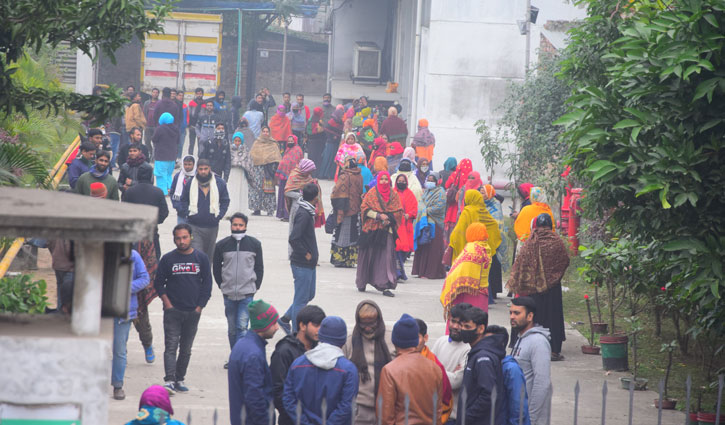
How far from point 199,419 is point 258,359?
1940 mm

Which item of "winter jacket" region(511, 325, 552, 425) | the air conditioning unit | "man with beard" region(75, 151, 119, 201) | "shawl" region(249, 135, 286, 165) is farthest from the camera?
the air conditioning unit

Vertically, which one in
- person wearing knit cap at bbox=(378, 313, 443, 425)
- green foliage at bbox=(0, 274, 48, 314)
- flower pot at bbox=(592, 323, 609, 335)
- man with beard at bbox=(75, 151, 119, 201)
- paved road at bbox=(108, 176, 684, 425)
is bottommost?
paved road at bbox=(108, 176, 684, 425)

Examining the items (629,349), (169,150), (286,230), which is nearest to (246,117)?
(169,150)

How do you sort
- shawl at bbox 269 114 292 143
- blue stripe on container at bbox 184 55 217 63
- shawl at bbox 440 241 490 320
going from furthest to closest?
blue stripe on container at bbox 184 55 217 63, shawl at bbox 269 114 292 143, shawl at bbox 440 241 490 320

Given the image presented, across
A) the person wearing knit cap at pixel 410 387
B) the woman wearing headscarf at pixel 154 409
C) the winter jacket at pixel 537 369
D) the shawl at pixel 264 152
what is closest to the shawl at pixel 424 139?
the shawl at pixel 264 152

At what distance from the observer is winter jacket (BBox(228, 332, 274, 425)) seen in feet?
21.0

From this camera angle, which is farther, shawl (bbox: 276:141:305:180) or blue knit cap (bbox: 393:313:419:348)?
shawl (bbox: 276:141:305:180)

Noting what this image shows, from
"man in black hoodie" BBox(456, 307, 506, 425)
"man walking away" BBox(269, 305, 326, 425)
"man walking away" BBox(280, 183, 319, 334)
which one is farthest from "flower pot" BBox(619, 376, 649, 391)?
"man walking away" BBox(269, 305, 326, 425)

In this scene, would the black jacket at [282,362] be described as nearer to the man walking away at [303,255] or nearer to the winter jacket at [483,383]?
the winter jacket at [483,383]

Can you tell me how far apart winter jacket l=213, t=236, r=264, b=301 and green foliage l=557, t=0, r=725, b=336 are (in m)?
3.75

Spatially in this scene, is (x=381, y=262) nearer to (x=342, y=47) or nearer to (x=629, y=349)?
(x=629, y=349)

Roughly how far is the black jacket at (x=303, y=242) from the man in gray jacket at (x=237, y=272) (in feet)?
4.20

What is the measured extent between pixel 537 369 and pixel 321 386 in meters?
2.01

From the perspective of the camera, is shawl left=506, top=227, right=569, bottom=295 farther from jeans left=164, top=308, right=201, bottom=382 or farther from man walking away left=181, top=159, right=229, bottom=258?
man walking away left=181, top=159, right=229, bottom=258
